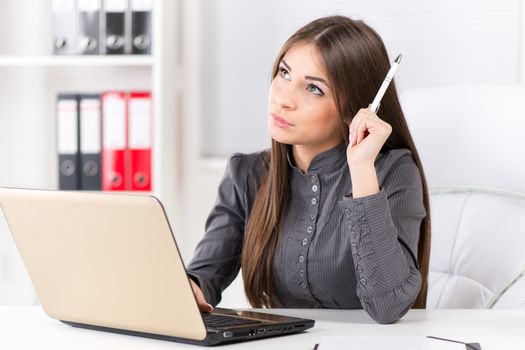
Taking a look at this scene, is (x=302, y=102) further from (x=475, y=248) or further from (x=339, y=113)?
(x=475, y=248)

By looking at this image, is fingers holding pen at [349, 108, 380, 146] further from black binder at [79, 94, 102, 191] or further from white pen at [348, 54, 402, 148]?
black binder at [79, 94, 102, 191]

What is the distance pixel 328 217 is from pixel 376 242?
26 centimetres

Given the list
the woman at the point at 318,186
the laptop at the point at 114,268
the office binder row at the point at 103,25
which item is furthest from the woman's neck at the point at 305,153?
the office binder row at the point at 103,25

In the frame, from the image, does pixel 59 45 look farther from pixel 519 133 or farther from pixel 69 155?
pixel 519 133

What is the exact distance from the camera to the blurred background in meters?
2.98

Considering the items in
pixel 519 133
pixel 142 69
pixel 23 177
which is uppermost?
pixel 519 133

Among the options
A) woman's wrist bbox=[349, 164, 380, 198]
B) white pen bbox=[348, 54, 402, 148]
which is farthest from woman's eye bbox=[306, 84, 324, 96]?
woman's wrist bbox=[349, 164, 380, 198]

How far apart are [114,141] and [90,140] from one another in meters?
0.08

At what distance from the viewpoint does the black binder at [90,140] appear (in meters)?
3.02

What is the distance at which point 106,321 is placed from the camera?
1296 millimetres

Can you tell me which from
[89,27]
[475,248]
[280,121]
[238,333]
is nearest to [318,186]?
[280,121]

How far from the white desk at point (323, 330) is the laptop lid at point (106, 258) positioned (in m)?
0.03

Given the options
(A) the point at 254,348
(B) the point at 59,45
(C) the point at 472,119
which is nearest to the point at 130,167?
(B) the point at 59,45

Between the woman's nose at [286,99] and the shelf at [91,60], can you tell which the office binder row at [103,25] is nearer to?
the shelf at [91,60]
